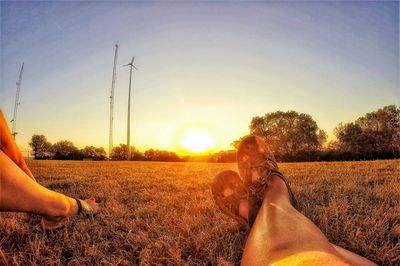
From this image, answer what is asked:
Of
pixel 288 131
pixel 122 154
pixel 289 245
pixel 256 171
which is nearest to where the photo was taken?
pixel 289 245

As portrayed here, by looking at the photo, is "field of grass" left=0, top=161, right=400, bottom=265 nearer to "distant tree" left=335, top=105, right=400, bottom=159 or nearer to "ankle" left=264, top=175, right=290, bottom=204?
"ankle" left=264, top=175, right=290, bottom=204

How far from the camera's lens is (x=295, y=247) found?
1084mm

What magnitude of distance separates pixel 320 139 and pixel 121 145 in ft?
127

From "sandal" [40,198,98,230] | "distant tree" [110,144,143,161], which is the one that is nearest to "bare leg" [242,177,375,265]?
"sandal" [40,198,98,230]

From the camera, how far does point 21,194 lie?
161 centimetres

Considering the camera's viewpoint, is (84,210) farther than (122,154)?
No

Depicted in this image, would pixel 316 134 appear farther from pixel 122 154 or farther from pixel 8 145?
pixel 8 145

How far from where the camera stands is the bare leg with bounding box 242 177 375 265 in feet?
3.31

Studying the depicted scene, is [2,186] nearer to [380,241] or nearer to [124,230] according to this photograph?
[124,230]

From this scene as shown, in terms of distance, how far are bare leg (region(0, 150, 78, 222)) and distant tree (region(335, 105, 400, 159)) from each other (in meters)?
49.2

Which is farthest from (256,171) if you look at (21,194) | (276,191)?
(21,194)

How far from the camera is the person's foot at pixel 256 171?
2.13 m

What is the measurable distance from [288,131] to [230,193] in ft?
174

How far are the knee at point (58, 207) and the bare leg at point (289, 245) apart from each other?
138 cm
